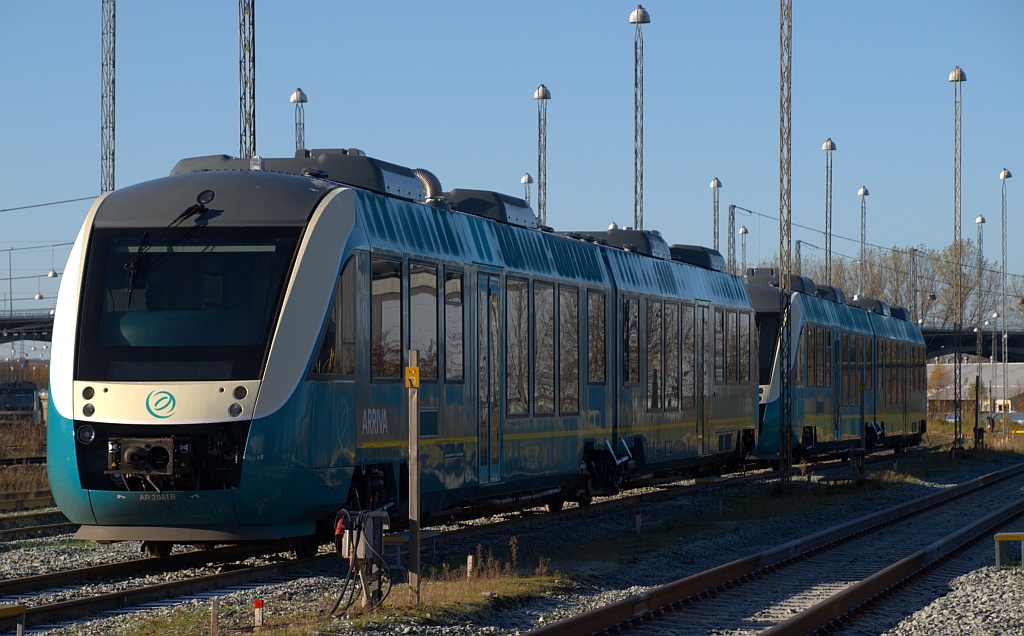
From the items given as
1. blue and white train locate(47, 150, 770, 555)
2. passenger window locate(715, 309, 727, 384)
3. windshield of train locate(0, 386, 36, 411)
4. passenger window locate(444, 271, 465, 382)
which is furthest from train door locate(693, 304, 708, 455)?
windshield of train locate(0, 386, 36, 411)

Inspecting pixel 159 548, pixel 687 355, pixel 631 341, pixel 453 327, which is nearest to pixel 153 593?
pixel 159 548

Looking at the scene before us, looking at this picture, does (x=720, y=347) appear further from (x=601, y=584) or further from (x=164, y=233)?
(x=164, y=233)

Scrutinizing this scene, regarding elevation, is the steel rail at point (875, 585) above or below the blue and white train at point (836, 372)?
below

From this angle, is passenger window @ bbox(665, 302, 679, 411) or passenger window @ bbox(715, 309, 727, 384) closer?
passenger window @ bbox(665, 302, 679, 411)

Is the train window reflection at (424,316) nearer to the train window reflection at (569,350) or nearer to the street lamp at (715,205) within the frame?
the train window reflection at (569,350)

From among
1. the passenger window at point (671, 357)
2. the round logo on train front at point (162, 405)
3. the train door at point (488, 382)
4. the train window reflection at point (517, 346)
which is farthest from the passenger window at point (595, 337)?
the round logo on train front at point (162, 405)

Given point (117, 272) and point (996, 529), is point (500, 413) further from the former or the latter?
point (996, 529)

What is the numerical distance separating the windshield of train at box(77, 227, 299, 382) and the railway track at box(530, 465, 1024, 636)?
3916mm

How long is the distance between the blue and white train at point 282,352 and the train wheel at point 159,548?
0.04 metres

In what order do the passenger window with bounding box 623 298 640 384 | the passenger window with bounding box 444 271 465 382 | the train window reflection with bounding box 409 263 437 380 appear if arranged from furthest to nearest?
1. the passenger window with bounding box 623 298 640 384
2. the passenger window with bounding box 444 271 465 382
3. the train window reflection with bounding box 409 263 437 380

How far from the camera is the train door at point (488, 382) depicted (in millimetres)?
16828

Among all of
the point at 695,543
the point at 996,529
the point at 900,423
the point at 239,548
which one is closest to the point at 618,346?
the point at 695,543

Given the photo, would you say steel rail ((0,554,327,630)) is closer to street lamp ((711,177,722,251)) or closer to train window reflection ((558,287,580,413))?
train window reflection ((558,287,580,413))

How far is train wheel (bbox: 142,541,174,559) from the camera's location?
14.5 meters
